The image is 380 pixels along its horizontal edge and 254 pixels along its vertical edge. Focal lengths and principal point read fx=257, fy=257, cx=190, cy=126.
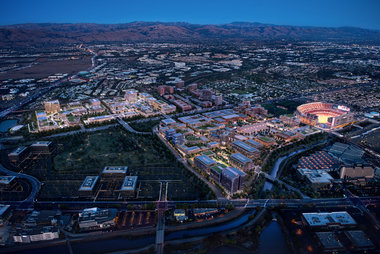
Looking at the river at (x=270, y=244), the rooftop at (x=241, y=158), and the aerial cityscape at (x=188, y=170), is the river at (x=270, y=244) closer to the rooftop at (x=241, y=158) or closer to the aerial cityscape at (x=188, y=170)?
the aerial cityscape at (x=188, y=170)

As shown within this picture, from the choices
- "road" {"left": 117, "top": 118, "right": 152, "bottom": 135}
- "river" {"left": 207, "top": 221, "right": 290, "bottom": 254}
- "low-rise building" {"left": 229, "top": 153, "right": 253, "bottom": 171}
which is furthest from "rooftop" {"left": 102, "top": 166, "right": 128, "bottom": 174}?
"river" {"left": 207, "top": 221, "right": 290, "bottom": 254}

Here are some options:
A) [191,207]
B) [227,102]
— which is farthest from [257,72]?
[191,207]

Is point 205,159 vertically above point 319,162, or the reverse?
point 205,159

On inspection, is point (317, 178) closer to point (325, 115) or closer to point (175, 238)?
point (175, 238)

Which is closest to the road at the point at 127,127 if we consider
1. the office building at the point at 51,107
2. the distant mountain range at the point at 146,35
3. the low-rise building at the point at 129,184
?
the office building at the point at 51,107

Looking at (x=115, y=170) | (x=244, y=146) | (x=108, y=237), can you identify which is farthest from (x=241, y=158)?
(x=108, y=237)

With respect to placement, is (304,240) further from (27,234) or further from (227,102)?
(227,102)
